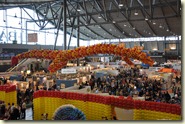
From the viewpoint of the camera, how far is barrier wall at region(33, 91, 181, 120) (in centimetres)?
657

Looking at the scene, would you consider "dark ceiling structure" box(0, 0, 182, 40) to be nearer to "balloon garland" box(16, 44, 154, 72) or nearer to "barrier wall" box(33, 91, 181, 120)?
"balloon garland" box(16, 44, 154, 72)

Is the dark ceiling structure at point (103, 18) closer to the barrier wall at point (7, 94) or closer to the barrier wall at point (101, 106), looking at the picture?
the barrier wall at point (7, 94)

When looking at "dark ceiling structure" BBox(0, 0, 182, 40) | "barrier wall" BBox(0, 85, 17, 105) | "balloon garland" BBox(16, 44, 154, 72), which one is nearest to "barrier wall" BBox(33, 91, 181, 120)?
"barrier wall" BBox(0, 85, 17, 105)

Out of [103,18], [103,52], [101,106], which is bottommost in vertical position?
[101,106]

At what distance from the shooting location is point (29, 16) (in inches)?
1298

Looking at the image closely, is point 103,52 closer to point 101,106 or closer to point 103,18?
point 101,106

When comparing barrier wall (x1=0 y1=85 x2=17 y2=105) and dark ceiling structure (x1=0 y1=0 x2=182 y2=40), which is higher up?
dark ceiling structure (x1=0 y1=0 x2=182 y2=40)

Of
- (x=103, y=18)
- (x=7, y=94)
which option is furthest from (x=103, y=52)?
(x=103, y=18)

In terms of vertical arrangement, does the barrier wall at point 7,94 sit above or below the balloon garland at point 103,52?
below

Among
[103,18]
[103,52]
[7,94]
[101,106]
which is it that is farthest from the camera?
[103,18]

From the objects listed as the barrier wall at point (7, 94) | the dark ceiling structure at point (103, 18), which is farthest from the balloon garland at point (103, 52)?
the dark ceiling structure at point (103, 18)

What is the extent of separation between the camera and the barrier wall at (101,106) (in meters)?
6.57

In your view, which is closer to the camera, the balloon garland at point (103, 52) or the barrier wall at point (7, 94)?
the barrier wall at point (7, 94)

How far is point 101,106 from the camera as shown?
308 inches
